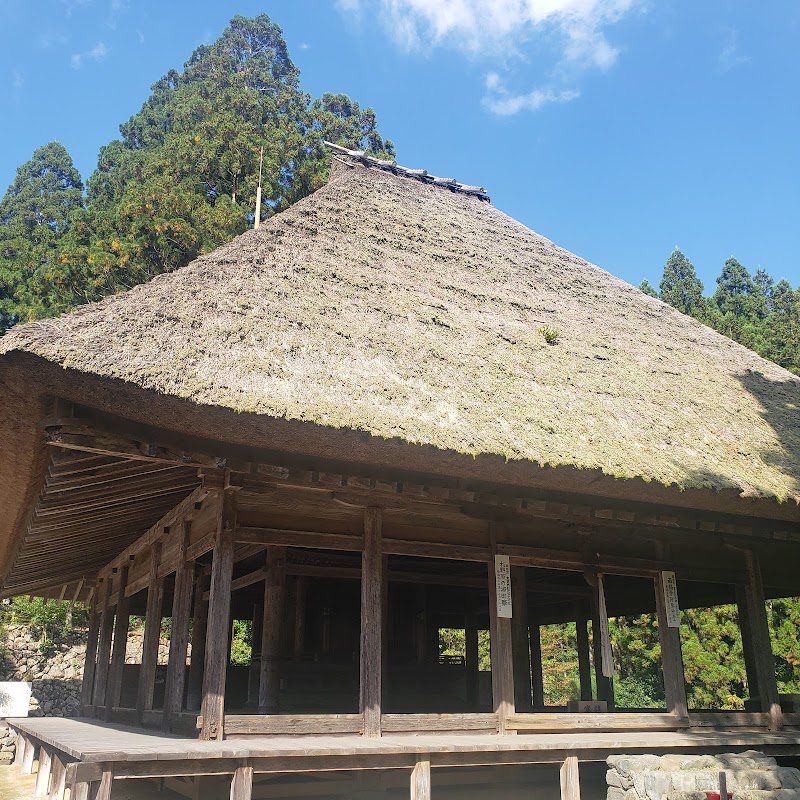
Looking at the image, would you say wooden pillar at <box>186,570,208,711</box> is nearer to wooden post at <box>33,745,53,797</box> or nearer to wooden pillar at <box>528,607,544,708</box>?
wooden post at <box>33,745,53,797</box>

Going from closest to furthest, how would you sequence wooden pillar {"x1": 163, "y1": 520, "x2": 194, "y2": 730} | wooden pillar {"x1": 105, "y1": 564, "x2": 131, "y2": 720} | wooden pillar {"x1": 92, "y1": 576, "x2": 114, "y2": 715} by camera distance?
wooden pillar {"x1": 163, "y1": 520, "x2": 194, "y2": 730}
wooden pillar {"x1": 105, "y1": 564, "x2": 131, "y2": 720}
wooden pillar {"x1": 92, "y1": 576, "x2": 114, "y2": 715}

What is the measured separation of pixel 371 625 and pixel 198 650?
→ 3375 mm

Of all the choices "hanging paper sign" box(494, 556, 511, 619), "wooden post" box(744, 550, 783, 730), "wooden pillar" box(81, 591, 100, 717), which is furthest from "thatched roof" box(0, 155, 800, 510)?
"wooden pillar" box(81, 591, 100, 717)

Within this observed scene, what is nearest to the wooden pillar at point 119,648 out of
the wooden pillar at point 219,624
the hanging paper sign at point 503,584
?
the wooden pillar at point 219,624

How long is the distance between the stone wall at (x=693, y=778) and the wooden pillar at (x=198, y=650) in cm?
390

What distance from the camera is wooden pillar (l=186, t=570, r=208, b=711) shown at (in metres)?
7.71

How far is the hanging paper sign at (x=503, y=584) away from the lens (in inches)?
251

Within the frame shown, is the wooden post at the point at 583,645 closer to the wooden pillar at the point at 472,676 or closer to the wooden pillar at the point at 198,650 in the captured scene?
the wooden pillar at the point at 472,676

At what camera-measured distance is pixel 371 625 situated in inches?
231

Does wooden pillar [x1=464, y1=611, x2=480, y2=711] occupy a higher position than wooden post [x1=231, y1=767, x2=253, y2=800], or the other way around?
wooden pillar [x1=464, y1=611, x2=480, y2=711]

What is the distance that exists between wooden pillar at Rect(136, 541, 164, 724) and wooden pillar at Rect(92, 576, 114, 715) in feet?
10.4

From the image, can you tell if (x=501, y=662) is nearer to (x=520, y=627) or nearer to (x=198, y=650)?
(x=520, y=627)

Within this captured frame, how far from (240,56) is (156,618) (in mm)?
32524

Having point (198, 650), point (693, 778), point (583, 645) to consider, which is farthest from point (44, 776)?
point (583, 645)
